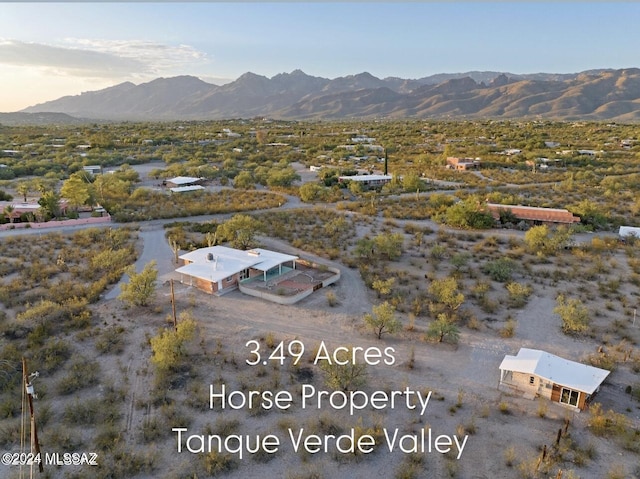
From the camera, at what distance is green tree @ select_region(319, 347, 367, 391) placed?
Result: 50.7 ft

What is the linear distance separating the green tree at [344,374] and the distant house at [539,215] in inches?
1021

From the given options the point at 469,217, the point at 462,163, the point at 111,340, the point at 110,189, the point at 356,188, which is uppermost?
the point at 462,163

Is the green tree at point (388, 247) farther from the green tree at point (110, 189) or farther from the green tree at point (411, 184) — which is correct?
the green tree at point (110, 189)

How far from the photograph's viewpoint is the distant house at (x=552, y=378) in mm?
14742

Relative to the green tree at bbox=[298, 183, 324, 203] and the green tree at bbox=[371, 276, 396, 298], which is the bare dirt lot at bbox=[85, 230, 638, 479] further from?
the green tree at bbox=[298, 183, 324, 203]

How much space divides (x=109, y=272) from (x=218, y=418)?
14.8 metres

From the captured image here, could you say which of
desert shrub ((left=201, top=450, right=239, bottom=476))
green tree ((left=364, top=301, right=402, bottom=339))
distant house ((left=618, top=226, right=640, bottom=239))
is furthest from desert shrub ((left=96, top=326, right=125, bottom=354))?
distant house ((left=618, top=226, right=640, bottom=239))

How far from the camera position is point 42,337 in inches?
721

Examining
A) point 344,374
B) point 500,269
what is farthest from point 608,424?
point 500,269

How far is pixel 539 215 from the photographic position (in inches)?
1457

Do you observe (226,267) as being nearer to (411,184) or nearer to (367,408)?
(367,408)

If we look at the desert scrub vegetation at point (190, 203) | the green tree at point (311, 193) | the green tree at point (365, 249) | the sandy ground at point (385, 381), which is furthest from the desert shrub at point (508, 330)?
the green tree at point (311, 193)

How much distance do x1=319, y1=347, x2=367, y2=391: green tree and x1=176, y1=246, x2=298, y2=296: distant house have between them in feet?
29.6

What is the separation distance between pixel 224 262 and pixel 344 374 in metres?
11.6
